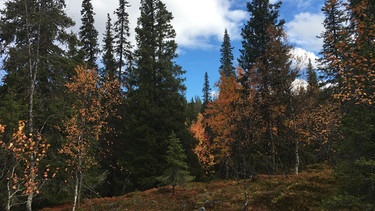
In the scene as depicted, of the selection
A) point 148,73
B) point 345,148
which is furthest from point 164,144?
point 345,148

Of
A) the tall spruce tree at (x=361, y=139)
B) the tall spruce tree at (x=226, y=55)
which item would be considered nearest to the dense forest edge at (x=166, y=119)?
the tall spruce tree at (x=361, y=139)

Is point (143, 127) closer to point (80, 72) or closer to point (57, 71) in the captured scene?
point (80, 72)

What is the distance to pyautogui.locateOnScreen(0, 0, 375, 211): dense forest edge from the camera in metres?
8.11

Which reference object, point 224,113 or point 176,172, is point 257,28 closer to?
point 224,113

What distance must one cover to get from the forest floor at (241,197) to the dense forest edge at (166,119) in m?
0.08

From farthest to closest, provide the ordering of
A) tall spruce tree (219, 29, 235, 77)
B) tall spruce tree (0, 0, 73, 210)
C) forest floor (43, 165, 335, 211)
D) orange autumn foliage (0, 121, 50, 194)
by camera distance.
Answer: tall spruce tree (219, 29, 235, 77)
tall spruce tree (0, 0, 73, 210)
forest floor (43, 165, 335, 211)
orange autumn foliage (0, 121, 50, 194)

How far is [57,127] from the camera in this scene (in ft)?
54.1

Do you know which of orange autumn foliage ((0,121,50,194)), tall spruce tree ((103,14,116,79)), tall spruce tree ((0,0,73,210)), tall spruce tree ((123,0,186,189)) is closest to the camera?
orange autumn foliage ((0,121,50,194))

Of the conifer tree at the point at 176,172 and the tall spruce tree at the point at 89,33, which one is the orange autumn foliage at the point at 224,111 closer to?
the conifer tree at the point at 176,172

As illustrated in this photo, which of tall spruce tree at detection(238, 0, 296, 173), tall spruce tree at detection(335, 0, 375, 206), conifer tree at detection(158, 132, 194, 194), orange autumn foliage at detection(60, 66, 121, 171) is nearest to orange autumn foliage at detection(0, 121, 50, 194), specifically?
orange autumn foliage at detection(60, 66, 121, 171)

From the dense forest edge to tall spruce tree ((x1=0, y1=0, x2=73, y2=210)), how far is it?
7 centimetres

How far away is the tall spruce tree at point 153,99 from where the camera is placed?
23531 mm

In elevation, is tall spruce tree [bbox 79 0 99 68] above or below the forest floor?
above

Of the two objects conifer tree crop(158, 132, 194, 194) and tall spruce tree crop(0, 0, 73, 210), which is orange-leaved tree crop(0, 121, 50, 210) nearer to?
tall spruce tree crop(0, 0, 73, 210)
